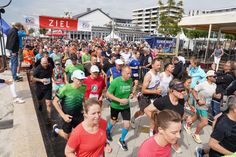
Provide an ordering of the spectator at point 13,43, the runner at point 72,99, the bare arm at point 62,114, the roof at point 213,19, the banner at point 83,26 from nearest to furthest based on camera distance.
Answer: the bare arm at point 62,114 < the runner at point 72,99 < the spectator at point 13,43 < the roof at point 213,19 < the banner at point 83,26

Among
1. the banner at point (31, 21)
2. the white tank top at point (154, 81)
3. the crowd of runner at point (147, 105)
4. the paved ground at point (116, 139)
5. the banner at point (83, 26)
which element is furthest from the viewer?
the banner at point (83, 26)

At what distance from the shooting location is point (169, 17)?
2480 centimetres

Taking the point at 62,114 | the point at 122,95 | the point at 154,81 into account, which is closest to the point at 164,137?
the point at 62,114

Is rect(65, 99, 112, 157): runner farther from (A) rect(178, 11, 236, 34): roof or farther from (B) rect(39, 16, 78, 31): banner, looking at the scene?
(B) rect(39, 16, 78, 31): banner

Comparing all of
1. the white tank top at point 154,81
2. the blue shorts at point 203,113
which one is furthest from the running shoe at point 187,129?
the white tank top at point 154,81

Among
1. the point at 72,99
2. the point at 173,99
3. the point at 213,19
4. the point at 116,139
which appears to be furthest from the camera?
the point at 213,19

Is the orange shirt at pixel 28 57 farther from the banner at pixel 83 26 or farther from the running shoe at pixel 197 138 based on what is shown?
the running shoe at pixel 197 138

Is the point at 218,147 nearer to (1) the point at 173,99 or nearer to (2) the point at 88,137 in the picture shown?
(1) the point at 173,99

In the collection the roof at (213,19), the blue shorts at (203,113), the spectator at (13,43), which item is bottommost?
the blue shorts at (203,113)

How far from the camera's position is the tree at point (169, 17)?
946 inches

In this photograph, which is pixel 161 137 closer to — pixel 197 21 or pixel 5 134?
pixel 5 134

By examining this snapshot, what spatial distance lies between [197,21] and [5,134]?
14.9 meters

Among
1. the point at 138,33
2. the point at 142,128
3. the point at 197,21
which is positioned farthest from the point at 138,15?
the point at 142,128

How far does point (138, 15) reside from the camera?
14575 cm
